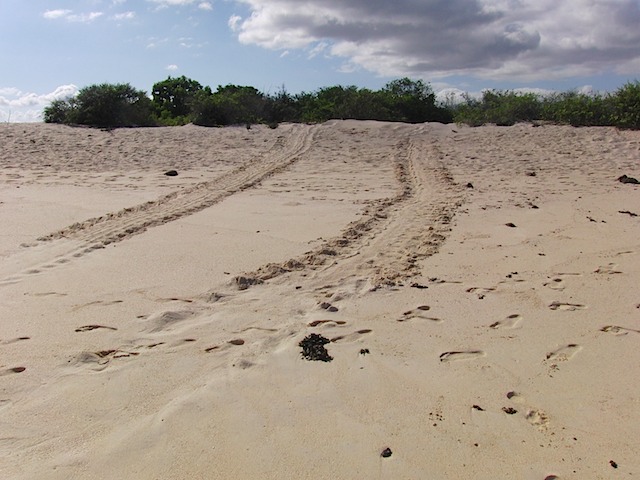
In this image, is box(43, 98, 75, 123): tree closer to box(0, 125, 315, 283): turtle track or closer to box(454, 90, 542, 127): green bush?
box(0, 125, 315, 283): turtle track

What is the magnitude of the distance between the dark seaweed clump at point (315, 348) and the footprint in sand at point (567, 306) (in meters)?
1.73

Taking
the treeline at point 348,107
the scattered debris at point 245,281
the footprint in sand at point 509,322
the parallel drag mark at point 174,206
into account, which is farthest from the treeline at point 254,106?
the footprint in sand at point 509,322

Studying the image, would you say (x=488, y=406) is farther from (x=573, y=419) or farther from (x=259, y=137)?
(x=259, y=137)

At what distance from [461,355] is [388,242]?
266cm

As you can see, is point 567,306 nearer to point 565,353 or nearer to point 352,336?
point 565,353

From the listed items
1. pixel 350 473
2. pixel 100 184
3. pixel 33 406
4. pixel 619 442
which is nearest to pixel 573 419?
pixel 619 442

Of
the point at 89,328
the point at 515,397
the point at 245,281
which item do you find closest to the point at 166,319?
the point at 89,328

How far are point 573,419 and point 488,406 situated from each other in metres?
0.39

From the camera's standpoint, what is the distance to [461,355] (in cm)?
338

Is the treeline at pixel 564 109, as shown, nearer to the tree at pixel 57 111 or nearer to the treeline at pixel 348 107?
the treeline at pixel 348 107

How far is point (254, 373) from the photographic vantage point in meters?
3.15

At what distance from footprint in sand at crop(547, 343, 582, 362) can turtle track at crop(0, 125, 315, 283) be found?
4.12 meters

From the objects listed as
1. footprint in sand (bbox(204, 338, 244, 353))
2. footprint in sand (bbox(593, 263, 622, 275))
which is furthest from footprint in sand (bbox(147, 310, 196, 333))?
footprint in sand (bbox(593, 263, 622, 275))

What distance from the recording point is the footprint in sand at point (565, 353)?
3324 mm
